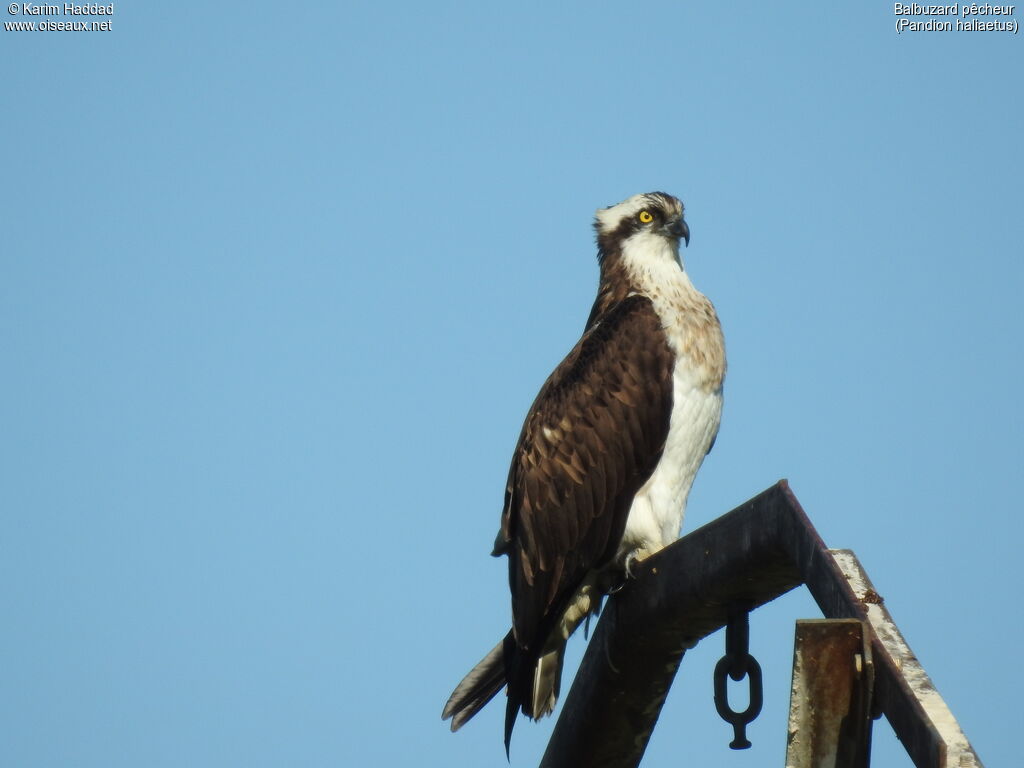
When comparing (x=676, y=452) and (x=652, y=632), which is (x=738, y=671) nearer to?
(x=652, y=632)

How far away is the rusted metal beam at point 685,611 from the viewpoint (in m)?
2.97

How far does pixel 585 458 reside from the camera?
23.1 feet

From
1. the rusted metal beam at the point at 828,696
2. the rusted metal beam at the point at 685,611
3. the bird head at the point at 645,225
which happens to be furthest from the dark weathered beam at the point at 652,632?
the bird head at the point at 645,225

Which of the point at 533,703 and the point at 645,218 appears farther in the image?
the point at 645,218

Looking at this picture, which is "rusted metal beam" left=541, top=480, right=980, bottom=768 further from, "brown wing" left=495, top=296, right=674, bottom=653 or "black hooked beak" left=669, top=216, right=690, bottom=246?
"black hooked beak" left=669, top=216, right=690, bottom=246

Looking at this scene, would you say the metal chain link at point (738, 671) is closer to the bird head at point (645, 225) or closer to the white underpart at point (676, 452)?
the white underpart at point (676, 452)

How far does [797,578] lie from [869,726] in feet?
4.00

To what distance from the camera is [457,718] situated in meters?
5.68

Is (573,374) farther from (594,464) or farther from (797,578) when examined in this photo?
(797,578)

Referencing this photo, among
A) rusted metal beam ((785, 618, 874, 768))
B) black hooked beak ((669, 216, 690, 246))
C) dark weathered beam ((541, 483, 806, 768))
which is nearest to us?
rusted metal beam ((785, 618, 874, 768))

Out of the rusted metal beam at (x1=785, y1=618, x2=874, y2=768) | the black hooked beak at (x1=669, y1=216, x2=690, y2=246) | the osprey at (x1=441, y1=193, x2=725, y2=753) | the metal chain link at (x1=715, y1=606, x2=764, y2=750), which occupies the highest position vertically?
the black hooked beak at (x1=669, y1=216, x2=690, y2=246)

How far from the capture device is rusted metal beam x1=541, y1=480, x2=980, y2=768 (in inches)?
117

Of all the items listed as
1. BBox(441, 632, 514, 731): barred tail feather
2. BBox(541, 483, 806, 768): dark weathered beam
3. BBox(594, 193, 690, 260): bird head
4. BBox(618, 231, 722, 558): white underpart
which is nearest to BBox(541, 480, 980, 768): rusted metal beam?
BBox(541, 483, 806, 768): dark weathered beam

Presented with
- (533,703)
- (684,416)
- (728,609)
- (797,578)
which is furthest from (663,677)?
(684,416)
